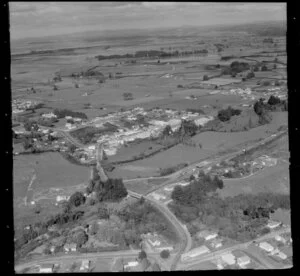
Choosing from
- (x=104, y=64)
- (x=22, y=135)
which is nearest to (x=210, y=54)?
(x=104, y=64)

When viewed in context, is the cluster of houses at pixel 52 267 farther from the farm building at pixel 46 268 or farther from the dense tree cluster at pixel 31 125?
the dense tree cluster at pixel 31 125

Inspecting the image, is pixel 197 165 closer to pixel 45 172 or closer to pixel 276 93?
pixel 45 172

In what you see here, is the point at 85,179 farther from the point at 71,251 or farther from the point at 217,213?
the point at 217,213

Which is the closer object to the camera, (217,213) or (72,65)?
(217,213)

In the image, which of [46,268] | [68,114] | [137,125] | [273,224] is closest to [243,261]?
[273,224]

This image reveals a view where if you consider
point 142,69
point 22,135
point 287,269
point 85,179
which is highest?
point 142,69

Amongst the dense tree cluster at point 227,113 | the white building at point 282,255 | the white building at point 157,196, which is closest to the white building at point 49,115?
the dense tree cluster at point 227,113

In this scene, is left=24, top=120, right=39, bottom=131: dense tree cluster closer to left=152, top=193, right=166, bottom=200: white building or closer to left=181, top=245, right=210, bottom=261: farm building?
left=152, top=193, right=166, bottom=200: white building
